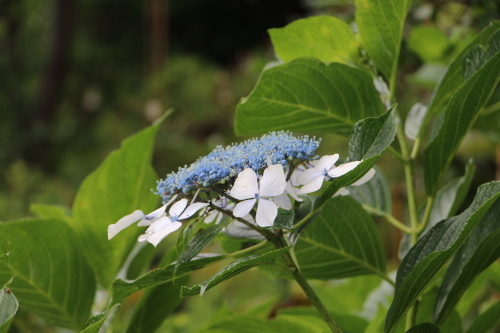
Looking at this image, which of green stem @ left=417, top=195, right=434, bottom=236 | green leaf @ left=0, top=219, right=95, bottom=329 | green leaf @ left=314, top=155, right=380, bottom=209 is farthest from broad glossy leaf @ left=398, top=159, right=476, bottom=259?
green leaf @ left=0, top=219, right=95, bottom=329

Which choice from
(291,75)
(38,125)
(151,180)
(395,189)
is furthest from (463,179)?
(38,125)

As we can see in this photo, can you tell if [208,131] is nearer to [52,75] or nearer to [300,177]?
[52,75]

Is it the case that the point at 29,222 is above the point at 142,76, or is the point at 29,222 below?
above

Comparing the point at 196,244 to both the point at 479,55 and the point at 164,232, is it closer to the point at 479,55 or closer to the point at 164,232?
the point at 164,232

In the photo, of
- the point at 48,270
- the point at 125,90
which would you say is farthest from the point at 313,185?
the point at 125,90

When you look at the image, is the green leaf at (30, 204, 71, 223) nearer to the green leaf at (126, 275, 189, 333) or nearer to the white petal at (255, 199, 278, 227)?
the green leaf at (126, 275, 189, 333)

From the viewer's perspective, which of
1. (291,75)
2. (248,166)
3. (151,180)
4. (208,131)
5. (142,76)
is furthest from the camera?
(142,76)

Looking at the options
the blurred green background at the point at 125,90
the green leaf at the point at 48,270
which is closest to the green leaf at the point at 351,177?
the green leaf at the point at 48,270
